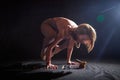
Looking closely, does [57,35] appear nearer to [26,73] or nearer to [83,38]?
[83,38]

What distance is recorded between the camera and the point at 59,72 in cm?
170

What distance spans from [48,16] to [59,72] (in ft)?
3.73

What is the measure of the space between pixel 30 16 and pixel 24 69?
41.2 inches

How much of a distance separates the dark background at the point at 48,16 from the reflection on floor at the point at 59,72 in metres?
0.76

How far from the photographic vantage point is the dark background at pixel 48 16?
268 centimetres

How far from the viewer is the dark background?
2.68 meters

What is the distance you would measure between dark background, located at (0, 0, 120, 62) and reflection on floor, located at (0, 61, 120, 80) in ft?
2.49

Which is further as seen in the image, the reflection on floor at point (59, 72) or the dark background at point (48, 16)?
the dark background at point (48, 16)

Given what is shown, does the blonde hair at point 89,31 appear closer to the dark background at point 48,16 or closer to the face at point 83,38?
the face at point 83,38

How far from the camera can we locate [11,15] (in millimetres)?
2723

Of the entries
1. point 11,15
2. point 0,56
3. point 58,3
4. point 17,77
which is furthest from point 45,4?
point 17,77

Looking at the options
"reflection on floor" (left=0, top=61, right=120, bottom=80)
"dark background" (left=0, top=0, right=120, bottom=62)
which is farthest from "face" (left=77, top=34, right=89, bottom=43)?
"dark background" (left=0, top=0, right=120, bottom=62)

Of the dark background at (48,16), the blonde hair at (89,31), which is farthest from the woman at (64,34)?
the dark background at (48,16)

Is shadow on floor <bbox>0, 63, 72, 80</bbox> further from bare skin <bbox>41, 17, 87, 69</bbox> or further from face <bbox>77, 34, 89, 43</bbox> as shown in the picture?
face <bbox>77, 34, 89, 43</bbox>
